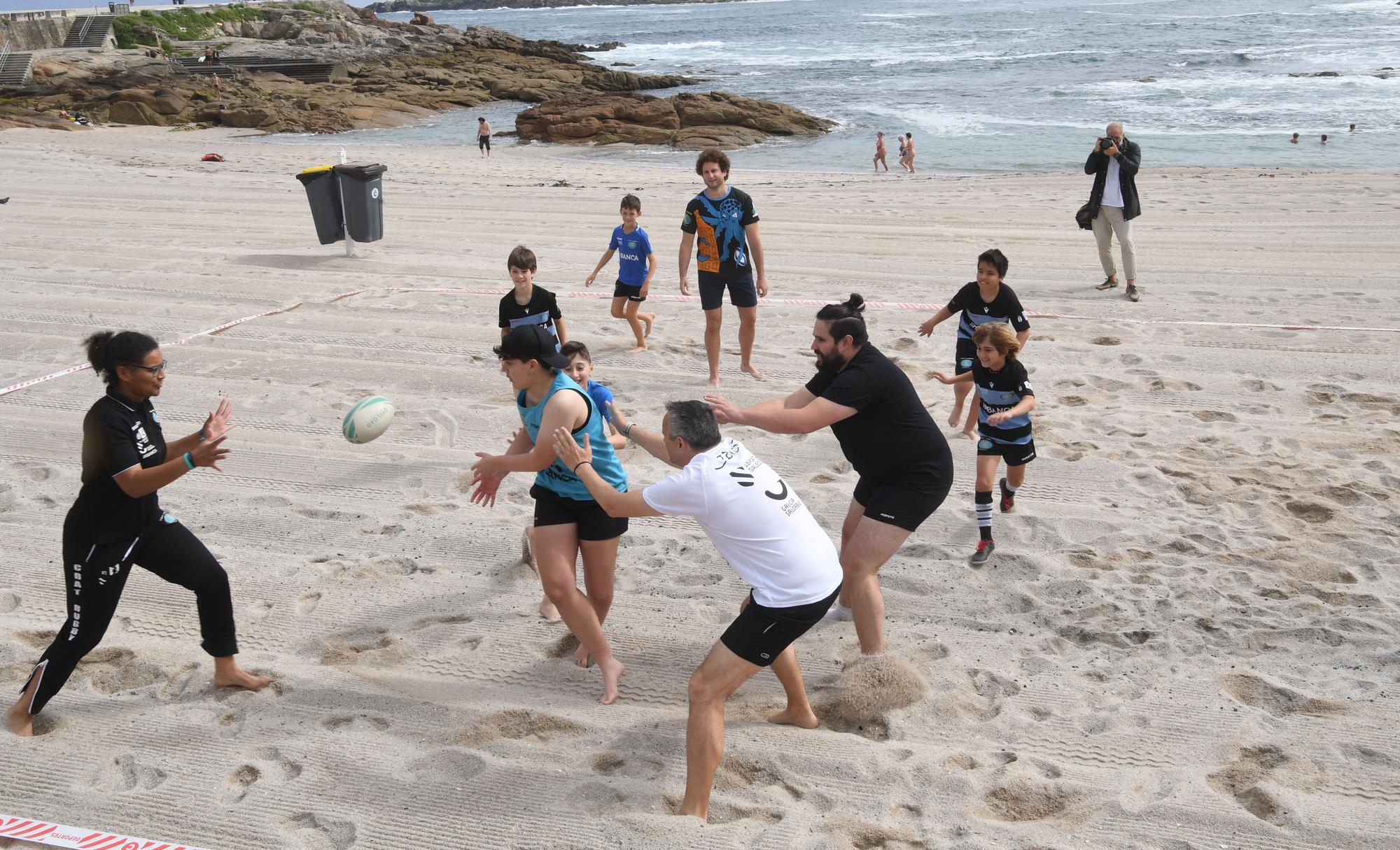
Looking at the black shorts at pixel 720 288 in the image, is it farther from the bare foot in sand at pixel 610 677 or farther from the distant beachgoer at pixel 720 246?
the bare foot in sand at pixel 610 677

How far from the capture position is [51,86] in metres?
39.9

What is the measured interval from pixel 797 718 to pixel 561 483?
55.7 inches

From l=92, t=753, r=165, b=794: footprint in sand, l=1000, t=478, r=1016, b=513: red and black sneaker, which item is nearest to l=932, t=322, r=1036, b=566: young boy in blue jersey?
l=1000, t=478, r=1016, b=513: red and black sneaker

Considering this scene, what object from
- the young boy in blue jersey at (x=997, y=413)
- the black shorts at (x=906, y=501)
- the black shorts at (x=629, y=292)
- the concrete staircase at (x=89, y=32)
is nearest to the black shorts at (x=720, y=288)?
the black shorts at (x=629, y=292)

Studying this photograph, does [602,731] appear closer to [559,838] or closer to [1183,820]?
[559,838]

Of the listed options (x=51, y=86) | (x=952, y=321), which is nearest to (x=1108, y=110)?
(x=952, y=321)

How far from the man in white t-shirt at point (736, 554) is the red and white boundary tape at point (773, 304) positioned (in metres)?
6.18

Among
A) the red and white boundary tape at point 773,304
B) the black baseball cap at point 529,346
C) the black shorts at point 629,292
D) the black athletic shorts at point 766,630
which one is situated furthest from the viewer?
the red and white boundary tape at point 773,304

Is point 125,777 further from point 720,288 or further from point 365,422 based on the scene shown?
point 720,288

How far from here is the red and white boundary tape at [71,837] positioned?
369 centimetres

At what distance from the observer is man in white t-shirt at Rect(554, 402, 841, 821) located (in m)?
3.75

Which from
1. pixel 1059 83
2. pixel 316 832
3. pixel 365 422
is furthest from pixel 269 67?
pixel 316 832

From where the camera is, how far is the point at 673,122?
100ft

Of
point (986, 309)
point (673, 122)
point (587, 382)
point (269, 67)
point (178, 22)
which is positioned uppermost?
point (178, 22)
